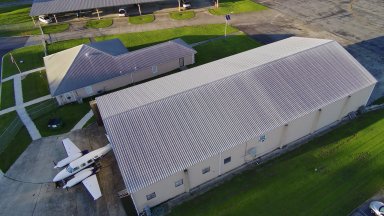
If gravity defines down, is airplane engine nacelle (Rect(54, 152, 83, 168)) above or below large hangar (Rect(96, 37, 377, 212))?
below

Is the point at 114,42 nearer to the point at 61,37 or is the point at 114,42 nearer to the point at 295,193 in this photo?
the point at 61,37

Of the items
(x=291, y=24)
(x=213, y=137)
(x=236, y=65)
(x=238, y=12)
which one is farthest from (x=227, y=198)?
(x=238, y=12)

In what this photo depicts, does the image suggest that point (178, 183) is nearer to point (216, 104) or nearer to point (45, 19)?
point (216, 104)

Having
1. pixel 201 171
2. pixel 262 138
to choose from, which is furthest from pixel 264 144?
pixel 201 171

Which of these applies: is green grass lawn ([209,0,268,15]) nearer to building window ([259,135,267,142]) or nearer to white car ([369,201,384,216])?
building window ([259,135,267,142])

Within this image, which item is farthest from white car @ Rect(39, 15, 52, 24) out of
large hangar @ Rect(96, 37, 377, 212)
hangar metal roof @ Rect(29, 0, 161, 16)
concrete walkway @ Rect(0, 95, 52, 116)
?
→ large hangar @ Rect(96, 37, 377, 212)

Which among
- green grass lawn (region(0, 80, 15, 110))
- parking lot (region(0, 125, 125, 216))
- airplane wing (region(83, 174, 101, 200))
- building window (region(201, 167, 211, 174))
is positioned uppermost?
building window (region(201, 167, 211, 174))

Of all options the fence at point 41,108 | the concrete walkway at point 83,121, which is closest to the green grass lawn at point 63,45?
the fence at point 41,108
